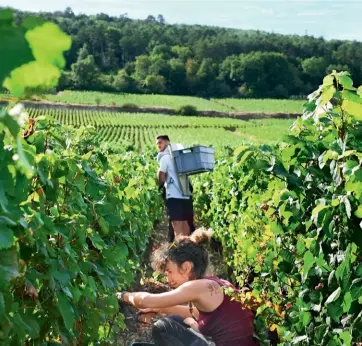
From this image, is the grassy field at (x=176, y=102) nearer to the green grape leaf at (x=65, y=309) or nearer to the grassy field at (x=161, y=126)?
the grassy field at (x=161, y=126)

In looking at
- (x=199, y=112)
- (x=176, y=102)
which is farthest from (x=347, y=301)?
(x=176, y=102)

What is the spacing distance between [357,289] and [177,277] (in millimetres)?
1417

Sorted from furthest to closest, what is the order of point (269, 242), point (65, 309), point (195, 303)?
point (269, 242)
point (195, 303)
point (65, 309)

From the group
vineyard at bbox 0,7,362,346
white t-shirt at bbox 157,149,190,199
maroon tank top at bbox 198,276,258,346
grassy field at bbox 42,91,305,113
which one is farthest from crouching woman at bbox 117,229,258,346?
grassy field at bbox 42,91,305,113

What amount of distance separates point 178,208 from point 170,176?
0.43 m

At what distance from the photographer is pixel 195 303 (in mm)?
3545

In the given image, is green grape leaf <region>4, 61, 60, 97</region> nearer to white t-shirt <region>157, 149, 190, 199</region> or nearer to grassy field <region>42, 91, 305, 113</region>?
white t-shirt <region>157, 149, 190, 199</region>

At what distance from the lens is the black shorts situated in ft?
26.8

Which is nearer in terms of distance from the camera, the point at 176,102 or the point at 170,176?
the point at 170,176

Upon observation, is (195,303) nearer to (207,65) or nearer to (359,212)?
(359,212)

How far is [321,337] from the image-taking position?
289 cm

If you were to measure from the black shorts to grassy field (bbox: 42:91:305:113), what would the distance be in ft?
220

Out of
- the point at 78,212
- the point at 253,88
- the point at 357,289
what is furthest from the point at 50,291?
the point at 253,88

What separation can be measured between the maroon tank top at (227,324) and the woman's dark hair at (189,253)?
0.13m
